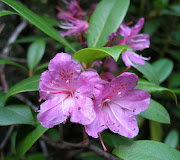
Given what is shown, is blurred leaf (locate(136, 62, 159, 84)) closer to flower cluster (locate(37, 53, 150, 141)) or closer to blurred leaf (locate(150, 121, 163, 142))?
flower cluster (locate(37, 53, 150, 141))

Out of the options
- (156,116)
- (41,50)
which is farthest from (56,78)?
(41,50)

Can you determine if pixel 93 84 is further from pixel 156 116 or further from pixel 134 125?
pixel 156 116

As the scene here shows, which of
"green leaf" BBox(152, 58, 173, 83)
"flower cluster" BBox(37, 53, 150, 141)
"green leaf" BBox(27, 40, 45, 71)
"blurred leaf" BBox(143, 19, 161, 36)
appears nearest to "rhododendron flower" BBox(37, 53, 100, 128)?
"flower cluster" BBox(37, 53, 150, 141)

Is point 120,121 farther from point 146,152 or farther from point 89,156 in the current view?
point 89,156

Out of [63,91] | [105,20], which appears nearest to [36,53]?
[105,20]

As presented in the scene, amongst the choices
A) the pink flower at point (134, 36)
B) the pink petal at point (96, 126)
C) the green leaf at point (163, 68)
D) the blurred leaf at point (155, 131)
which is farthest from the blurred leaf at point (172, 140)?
the pink petal at point (96, 126)

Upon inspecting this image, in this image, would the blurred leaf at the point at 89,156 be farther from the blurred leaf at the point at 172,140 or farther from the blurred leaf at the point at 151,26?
the blurred leaf at the point at 151,26
